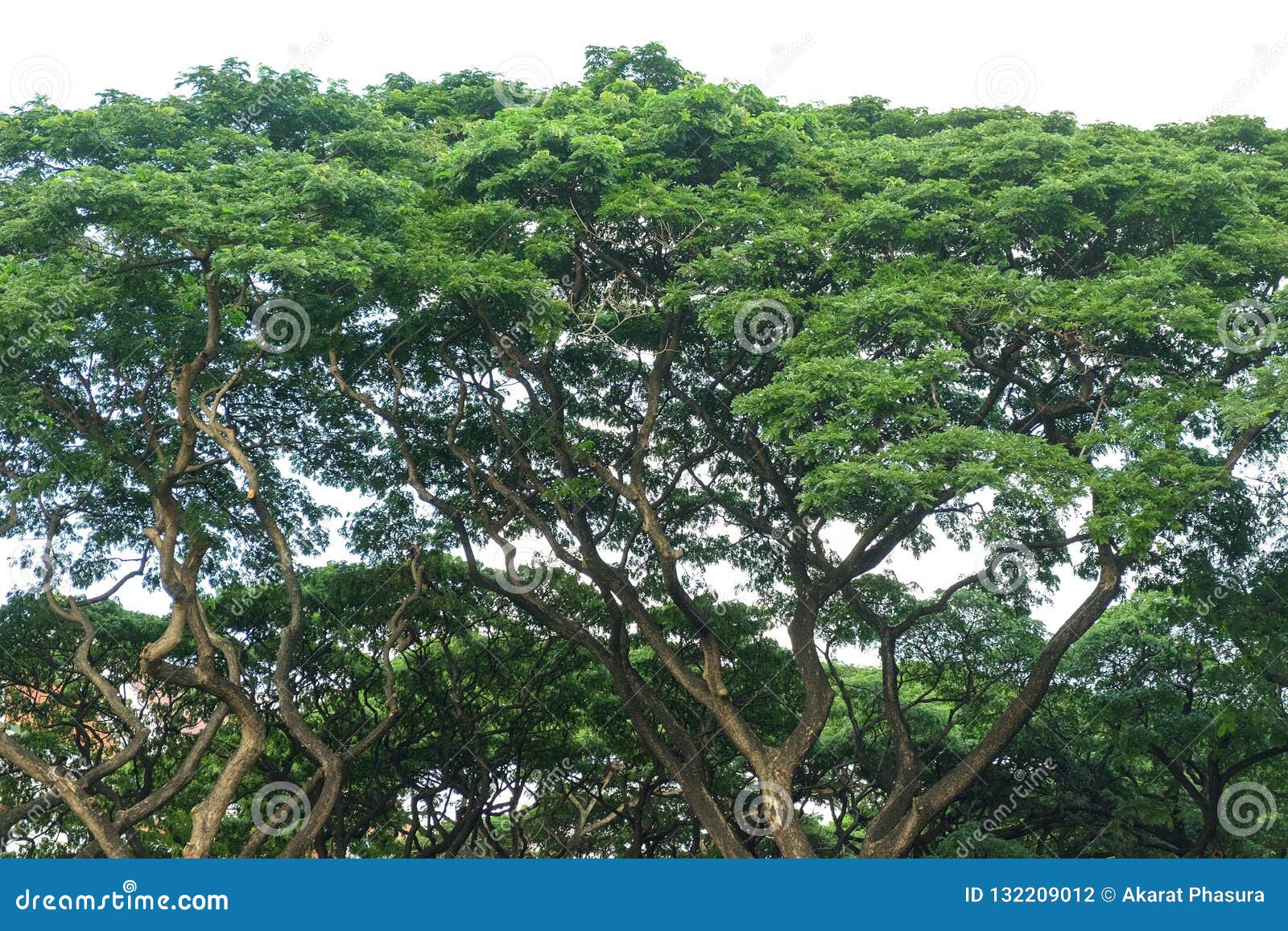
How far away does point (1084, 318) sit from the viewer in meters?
12.5

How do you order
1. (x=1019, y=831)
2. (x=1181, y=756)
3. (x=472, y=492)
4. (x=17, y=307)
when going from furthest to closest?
(x=1019, y=831) → (x=1181, y=756) → (x=472, y=492) → (x=17, y=307)

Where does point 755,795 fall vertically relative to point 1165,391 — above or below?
below

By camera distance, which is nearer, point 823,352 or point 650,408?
point 823,352

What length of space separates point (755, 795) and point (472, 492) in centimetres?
564

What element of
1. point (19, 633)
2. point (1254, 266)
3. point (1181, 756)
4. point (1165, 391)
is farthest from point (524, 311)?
point (1181, 756)

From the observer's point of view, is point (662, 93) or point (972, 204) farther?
point (662, 93)

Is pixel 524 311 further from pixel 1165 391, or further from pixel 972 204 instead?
pixel 1165 391

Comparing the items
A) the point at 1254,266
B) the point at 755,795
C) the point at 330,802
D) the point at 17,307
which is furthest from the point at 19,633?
the point at 1254,266

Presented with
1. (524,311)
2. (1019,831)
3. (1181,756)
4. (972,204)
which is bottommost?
(1019,831)

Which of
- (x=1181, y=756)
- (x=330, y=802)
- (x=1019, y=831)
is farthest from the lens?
A: (x=1019, y=831)

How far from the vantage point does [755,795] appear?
17156 millimetres

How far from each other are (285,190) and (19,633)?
339 inches

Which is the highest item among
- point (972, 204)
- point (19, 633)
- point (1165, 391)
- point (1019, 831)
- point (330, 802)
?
point (972, 204)

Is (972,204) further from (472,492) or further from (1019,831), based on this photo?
(1019,831)
